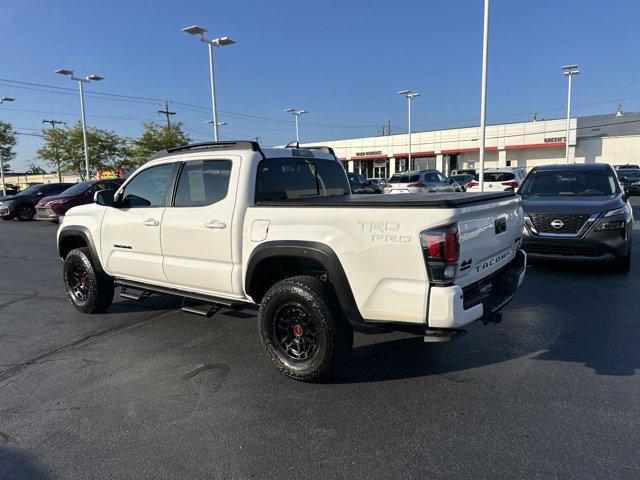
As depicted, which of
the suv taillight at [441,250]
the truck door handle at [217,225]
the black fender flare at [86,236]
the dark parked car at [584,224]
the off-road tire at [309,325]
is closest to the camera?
the suv taillight at [441,250]

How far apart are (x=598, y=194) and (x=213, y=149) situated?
21.4ft

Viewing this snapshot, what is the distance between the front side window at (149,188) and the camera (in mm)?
4711

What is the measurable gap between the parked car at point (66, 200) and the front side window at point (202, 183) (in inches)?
507

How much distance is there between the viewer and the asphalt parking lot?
2.67 meters

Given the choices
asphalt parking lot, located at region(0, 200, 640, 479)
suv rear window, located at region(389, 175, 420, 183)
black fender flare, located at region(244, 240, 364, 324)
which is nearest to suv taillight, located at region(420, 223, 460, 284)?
black fender flare, located at region(244, 240, 364, 324)

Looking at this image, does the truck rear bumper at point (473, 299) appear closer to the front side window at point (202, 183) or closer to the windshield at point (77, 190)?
the front side window at point (202, 183)

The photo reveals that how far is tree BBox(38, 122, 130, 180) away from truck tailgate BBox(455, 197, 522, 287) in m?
45.1

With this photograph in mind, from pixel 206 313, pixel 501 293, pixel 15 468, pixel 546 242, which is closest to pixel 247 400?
pixel 206 313

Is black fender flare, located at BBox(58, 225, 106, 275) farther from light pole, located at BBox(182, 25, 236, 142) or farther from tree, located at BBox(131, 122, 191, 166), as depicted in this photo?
tree, located at BBox(131, 122, 191, 166)

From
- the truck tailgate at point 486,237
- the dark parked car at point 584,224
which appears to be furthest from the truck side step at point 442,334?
the dark parked car at point 584,224

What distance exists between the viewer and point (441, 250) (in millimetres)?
2924

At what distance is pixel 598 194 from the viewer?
7.63m

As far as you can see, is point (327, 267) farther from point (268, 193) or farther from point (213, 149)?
point (213, 149)

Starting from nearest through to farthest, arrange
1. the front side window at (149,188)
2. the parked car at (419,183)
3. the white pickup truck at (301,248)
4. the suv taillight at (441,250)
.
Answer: the suv taillight at (441,250) → the white pickup truck at (301,248) → the front side window at (149,188) → the parked car at (419,183)
